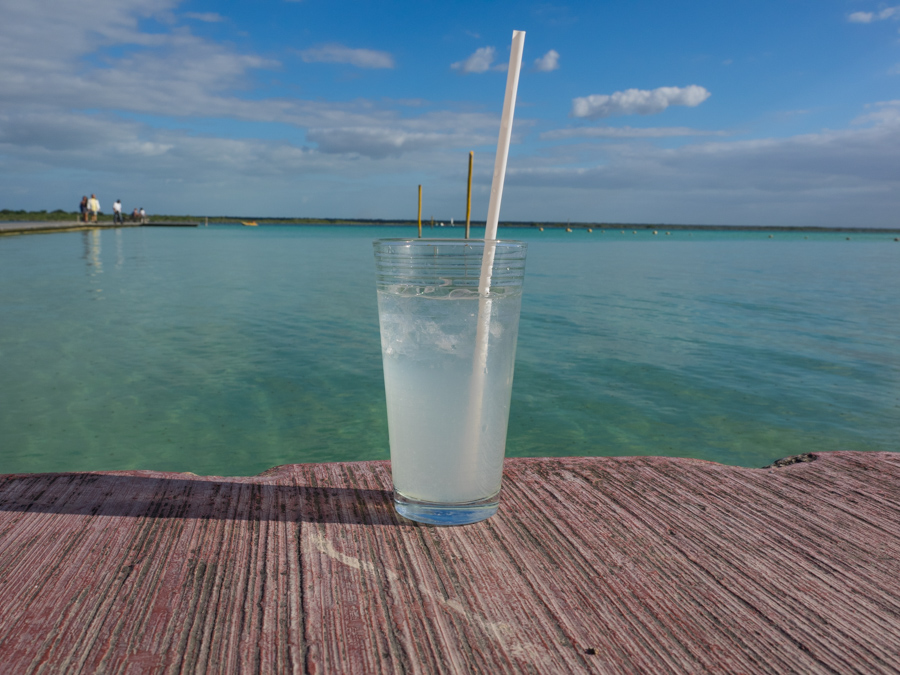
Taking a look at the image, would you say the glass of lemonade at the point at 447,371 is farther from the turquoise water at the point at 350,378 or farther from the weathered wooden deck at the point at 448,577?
the turquoise water at the point at 350,378

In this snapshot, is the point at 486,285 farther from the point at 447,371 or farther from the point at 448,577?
the point at 448,577

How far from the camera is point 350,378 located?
5.88m

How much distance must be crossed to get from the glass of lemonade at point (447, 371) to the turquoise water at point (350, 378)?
9.11 ft

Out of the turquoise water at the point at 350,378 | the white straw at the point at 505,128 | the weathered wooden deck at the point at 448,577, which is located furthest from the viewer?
the turquoise water at the point at 350,378

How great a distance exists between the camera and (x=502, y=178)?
1.42 metres

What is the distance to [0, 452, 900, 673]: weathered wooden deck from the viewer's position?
3.19 feet

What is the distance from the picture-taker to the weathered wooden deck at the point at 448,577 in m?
0.97

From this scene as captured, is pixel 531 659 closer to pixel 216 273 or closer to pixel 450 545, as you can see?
pixel 450 545

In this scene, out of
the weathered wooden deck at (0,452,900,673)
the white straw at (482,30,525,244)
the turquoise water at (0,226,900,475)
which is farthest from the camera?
the turquoise water at (0,226,900,475)

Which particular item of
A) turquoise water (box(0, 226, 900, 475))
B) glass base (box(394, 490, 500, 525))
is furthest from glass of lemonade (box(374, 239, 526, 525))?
turquoise water (box(0, 226, 900, 475))

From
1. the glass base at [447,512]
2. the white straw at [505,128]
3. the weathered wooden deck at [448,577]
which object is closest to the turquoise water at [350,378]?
the weathered wooden deck at [448,577]

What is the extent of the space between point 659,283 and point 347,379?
1198cm

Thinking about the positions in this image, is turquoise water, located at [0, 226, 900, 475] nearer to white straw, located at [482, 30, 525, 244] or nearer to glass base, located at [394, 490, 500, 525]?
glass base, located at [394, 490, 500, 525]

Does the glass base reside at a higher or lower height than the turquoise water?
higher
